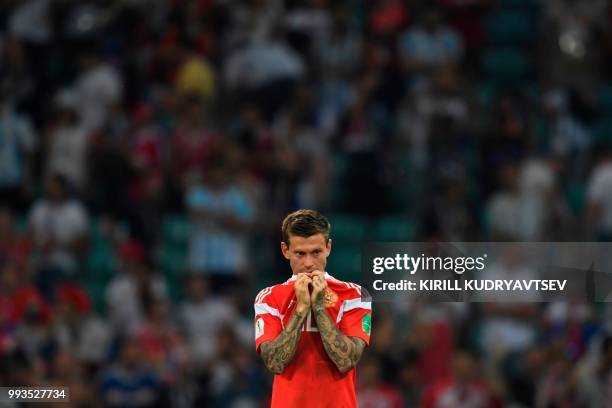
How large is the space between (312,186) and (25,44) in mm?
5016

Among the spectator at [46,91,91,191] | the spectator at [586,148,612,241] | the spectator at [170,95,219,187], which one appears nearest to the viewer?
the spectator at [586,148,612,241]

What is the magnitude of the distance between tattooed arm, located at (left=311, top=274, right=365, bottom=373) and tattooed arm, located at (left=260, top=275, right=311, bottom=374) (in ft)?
0.15

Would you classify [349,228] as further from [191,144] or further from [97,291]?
[97,291]

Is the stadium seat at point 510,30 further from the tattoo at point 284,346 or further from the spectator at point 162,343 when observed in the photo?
the tattoo at point 284,346

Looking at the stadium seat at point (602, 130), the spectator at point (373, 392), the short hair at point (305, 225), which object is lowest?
the short hair at point (305, 225)

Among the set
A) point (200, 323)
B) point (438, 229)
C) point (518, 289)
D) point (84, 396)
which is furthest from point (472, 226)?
point (518, 289)

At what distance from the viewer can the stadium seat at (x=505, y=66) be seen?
55.8 ft

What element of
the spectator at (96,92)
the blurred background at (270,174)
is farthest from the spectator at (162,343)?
the spectator at (96,92)

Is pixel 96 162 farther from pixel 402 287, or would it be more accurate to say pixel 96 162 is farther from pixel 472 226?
pixel 402 287

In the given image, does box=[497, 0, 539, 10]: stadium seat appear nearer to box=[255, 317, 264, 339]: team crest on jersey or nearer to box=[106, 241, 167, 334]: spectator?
box=[106, 241, 167, 334]: spectator

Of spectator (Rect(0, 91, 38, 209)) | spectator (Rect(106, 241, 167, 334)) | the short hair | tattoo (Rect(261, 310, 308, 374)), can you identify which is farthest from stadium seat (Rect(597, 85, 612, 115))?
tattoo (Rect(261, 310, 308, 374))

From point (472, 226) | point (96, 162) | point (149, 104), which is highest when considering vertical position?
point (149, 104)

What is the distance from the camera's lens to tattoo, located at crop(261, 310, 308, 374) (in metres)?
5.92

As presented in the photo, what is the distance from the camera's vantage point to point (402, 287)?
7.46 meters
